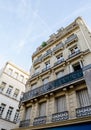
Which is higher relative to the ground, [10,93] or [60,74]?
[10,93]

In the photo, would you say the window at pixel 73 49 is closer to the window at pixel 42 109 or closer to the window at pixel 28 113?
the window at pixel 42 109

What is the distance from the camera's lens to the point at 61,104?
32.6ft

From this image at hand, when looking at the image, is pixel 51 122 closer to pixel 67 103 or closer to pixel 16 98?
pixel 67 103

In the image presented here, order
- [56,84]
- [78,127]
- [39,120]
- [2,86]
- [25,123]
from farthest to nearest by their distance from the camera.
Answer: [2,86] → [25,123] → [56,84] → [39,120] → [78,127]

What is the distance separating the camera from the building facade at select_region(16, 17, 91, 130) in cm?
813

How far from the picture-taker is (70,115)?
838 centimetres

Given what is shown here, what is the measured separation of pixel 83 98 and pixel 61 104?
6.15ft

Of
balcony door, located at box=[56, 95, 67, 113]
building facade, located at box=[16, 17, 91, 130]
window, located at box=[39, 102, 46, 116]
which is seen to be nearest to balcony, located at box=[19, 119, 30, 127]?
building facade, located at box=[16, 17, 91, 130]

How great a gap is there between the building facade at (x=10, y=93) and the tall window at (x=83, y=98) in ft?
35.2

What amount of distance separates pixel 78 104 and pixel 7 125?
38.1 feet

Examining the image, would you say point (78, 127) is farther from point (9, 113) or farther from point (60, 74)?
point (9, 113)

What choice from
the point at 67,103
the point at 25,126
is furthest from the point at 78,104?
the point at 25,126

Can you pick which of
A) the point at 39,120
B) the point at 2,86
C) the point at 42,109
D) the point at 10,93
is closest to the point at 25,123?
the point at 39,120

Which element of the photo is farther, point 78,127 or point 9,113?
point 9,113
